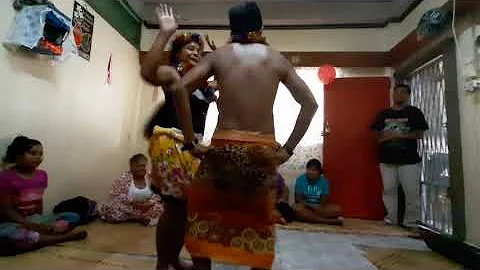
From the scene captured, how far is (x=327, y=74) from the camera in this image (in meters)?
4.20

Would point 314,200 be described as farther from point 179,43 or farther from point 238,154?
point 238,154

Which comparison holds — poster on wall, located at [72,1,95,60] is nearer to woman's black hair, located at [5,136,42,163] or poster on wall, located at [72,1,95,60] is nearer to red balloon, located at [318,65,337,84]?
woman's black hair, located at [5,136,42,163]

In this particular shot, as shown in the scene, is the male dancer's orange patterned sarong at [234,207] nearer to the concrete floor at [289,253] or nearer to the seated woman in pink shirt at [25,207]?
the concrete floor at [289,253]

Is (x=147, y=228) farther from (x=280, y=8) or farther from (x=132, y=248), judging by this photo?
(x=280, y=8)

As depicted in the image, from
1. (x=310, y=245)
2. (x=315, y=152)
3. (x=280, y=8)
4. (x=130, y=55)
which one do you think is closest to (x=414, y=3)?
(x=280, y=8)

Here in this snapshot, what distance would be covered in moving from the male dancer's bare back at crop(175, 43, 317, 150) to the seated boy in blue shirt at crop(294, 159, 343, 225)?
2.57m

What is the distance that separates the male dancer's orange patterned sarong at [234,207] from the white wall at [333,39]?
3.54 m

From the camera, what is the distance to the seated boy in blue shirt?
3.59 metres

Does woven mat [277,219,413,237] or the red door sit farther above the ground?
the red door

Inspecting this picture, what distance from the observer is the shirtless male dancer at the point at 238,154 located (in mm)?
1121

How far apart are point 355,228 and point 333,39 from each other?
236 centimetres

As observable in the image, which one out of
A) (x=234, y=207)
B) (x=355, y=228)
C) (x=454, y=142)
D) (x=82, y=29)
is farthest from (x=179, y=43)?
(x=355, y=228)

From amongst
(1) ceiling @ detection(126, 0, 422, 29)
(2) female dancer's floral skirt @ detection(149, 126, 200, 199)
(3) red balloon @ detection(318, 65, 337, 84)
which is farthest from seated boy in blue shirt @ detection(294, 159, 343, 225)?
(2) female dancer's floral skirt @ detection(149, 126, 200, 199)

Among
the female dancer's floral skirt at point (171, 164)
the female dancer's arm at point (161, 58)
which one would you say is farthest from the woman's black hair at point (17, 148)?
the female dancer's arm at point (161, 58)
